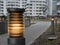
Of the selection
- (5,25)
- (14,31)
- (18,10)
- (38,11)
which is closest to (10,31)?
(14,31)

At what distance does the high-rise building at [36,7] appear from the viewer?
395ft

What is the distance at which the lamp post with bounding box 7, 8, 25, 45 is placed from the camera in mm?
Result: 4781

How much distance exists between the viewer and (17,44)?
485cm

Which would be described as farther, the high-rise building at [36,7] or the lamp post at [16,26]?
the high-rise building at [36,7]

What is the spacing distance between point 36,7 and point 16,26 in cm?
12181

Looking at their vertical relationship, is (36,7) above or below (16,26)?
above

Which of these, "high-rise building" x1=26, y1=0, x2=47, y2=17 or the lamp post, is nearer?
the lamp post

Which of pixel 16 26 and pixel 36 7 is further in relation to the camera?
pixel 36 7

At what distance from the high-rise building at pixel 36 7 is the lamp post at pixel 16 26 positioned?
11164cm

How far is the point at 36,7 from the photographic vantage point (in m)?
126

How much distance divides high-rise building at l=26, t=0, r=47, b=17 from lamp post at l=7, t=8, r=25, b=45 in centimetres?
11164

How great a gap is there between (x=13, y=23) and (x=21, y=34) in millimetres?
273

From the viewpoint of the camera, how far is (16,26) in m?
4.78

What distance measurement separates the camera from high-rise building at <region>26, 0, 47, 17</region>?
120250mm
